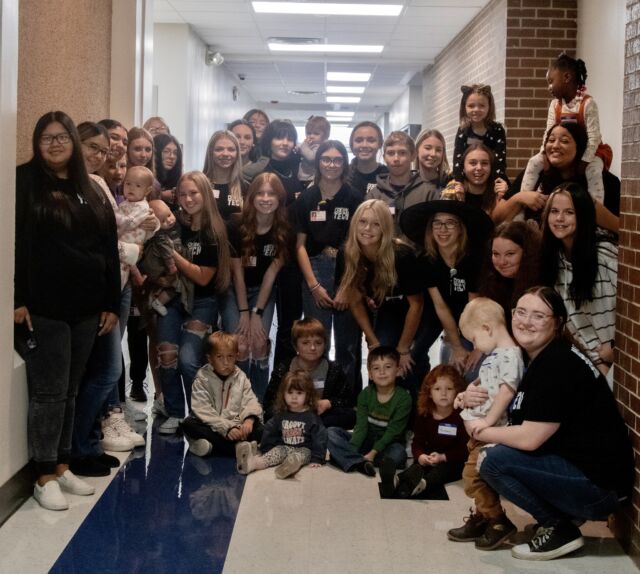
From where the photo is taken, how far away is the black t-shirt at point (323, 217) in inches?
217

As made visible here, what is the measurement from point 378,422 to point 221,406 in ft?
2.94

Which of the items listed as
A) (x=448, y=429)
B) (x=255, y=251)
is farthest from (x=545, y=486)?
(x=255, y=251)

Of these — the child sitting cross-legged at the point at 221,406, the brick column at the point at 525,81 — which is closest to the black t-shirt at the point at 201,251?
the child sitting cross-legged at the point at 221,406

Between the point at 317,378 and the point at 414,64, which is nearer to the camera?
the point at 317,378

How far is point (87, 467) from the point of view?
4.51 metres

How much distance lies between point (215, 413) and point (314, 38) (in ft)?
23.9

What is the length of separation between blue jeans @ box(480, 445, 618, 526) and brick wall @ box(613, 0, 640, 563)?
0.17 metres

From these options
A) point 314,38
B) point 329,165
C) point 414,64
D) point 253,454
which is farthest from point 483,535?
point 414,64

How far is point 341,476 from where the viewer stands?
459cm

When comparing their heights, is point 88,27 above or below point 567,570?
above

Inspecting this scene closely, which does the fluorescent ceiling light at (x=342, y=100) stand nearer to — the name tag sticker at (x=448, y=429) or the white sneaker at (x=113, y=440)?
the white sneaker at (x=113, y=440)

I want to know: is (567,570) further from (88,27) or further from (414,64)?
(414,64)

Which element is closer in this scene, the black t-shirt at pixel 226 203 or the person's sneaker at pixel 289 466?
the person's sneaker at pixel 289 466

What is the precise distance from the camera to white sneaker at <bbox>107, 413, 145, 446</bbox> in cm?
500
